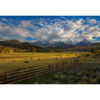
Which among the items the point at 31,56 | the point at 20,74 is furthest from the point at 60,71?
the point at 20,74

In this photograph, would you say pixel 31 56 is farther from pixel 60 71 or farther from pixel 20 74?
pixel 60 71

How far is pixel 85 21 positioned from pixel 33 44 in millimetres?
3724

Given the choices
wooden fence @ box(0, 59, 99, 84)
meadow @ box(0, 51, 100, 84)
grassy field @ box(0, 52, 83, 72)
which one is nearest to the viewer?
wooden fence @ box(0, 59, 99, 84)

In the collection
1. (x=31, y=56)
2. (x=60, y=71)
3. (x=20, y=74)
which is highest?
(x=31, y=56)

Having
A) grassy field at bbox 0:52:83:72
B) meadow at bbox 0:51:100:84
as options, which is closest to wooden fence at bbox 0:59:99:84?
meadow at bbox 0:51:100:84

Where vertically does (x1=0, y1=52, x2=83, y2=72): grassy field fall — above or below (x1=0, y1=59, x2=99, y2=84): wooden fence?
above

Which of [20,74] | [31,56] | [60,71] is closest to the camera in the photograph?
[20,74]

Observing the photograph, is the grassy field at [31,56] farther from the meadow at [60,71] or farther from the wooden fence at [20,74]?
the wooden fence at [20,74]

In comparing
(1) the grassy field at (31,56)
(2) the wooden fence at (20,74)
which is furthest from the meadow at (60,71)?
(2) the wooden fence at (20,74)

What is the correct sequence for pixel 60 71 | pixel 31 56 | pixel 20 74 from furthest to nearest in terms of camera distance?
pixel 60 71
pixel 31 56
pixel 20 74

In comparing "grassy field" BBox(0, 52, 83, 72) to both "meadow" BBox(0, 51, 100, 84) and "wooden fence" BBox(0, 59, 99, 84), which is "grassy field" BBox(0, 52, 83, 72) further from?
"wooden fence" BBox(0, 59, 99, 84)

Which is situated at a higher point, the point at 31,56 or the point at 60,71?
the point at 31,56

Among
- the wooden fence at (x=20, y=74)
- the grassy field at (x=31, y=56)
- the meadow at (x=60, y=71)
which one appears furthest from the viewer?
the grassy field at (x=31, y=56)

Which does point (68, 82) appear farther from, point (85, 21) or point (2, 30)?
point (2, 30)
